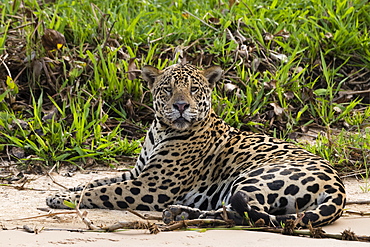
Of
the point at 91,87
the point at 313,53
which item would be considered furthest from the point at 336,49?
the point at 91,87

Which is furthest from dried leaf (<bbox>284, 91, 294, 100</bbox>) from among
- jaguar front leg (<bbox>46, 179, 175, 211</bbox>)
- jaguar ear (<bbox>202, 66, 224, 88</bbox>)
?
jaguar front leg (<bbox>46, 179, 175, 211</bbox>)

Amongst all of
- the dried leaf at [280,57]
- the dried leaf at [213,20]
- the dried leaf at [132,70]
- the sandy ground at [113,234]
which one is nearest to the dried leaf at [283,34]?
the dried leaf at [280,57]

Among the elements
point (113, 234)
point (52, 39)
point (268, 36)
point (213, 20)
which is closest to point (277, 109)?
point (268, 36)

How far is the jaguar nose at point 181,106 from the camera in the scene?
5.71 meters

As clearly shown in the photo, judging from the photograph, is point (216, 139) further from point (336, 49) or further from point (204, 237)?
point (336, 49)

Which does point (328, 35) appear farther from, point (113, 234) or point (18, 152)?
point (113, 234)

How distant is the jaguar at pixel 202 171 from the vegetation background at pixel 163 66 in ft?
4.28

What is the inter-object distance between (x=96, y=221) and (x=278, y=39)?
489 cm

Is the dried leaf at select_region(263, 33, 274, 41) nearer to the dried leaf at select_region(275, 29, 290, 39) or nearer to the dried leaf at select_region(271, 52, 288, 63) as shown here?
the dried leaf at select_region(275, 29, 290, 39)

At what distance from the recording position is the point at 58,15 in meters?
9.46

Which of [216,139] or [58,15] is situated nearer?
[216,139]

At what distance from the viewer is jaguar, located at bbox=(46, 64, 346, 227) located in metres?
4.75

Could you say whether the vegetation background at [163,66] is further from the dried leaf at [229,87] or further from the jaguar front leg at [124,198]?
the jaguar front leg at [124,198]

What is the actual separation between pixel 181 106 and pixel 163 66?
8.40ft
